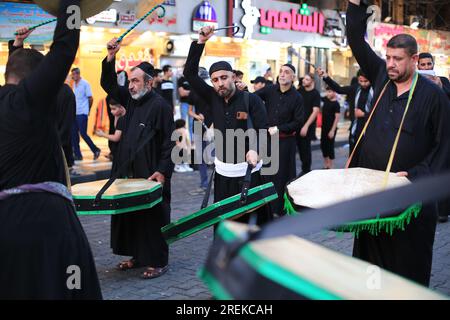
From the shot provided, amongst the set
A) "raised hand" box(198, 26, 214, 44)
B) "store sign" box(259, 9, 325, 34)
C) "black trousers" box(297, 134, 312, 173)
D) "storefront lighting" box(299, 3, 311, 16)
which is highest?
"storefront lighting" box(299, 3, 311, 16)

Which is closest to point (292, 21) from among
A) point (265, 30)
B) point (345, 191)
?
point (265, 30)

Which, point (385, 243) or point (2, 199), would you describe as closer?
point (2, 199)

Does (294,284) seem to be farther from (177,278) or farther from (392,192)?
(177,278)

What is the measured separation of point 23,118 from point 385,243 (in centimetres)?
244

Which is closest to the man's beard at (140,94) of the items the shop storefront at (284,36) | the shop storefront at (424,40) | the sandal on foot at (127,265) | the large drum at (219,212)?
the large drum at (219,212)

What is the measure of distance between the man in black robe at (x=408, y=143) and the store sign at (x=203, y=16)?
13.5 metres

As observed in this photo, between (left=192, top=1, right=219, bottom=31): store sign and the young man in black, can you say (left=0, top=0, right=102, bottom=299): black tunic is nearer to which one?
the young man in black

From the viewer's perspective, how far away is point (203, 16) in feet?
56.2

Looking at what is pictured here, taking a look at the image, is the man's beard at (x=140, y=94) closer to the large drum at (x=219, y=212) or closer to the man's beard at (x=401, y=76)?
the large drum at (x=219, y=212)

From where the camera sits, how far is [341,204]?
5.83 feet

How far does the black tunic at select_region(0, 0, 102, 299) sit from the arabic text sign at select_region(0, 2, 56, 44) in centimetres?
1038

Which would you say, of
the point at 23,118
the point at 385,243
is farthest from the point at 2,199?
the point at 385,243

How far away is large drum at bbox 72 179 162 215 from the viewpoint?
4812mm

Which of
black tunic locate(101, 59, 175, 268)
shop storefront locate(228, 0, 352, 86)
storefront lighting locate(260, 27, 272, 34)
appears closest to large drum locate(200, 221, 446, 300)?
black tunic locate(101, 59, 175, 268)
